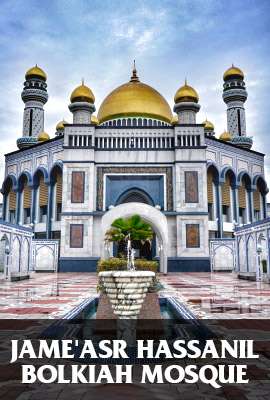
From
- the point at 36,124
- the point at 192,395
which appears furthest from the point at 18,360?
the point at 36,124

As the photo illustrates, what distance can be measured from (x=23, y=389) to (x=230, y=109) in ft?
111

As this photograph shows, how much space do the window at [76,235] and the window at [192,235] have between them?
248 inches

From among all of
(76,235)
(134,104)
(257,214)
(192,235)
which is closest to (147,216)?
(192,235)

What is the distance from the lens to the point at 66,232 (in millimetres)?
22578

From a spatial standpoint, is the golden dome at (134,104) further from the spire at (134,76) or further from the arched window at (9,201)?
the arched window at (9,201)

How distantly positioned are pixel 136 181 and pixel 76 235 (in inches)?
197

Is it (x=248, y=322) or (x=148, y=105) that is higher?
(x=148, y=105)

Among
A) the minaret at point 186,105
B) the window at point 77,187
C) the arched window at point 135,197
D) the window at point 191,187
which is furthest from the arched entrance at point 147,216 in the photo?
the minaret at point 186,105

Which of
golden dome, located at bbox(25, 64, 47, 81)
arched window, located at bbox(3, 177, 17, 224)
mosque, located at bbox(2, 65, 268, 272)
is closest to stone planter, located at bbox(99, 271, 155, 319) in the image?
mosque, located at bbox(2, 65, 268, 272)

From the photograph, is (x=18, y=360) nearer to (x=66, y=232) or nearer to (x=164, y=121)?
(x=66, y=232)

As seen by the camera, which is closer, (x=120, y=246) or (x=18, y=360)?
(x=18, y=360)

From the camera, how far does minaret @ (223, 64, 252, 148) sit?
3350cm

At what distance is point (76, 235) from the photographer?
22.6 meters

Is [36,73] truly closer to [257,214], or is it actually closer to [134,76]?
[134,76]
